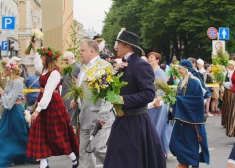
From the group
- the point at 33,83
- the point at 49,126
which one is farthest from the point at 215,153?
the point at 33,83

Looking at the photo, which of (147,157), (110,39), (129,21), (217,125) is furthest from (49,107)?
(110,39)

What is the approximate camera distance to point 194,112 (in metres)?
7.96

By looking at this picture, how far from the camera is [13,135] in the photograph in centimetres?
927

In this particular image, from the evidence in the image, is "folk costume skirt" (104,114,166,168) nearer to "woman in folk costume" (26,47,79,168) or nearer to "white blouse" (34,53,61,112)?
"white blouse" (34,53,61,112)

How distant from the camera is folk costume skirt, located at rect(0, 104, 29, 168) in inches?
361

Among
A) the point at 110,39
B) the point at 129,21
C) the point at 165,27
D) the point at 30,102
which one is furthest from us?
the point at 110,39

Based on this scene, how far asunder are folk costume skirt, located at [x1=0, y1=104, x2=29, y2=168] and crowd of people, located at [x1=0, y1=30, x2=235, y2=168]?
17 millimetres

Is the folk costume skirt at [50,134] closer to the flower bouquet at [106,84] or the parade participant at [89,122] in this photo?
the parade participant at [89,122]

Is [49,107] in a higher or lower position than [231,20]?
lower

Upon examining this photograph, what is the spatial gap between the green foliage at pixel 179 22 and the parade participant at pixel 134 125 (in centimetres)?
3770

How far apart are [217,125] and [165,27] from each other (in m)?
35.3

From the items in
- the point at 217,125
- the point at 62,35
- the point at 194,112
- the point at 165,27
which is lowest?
the point at 217,125

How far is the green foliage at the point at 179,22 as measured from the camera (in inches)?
1706

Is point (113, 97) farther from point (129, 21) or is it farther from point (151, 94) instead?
point (129, 21)
